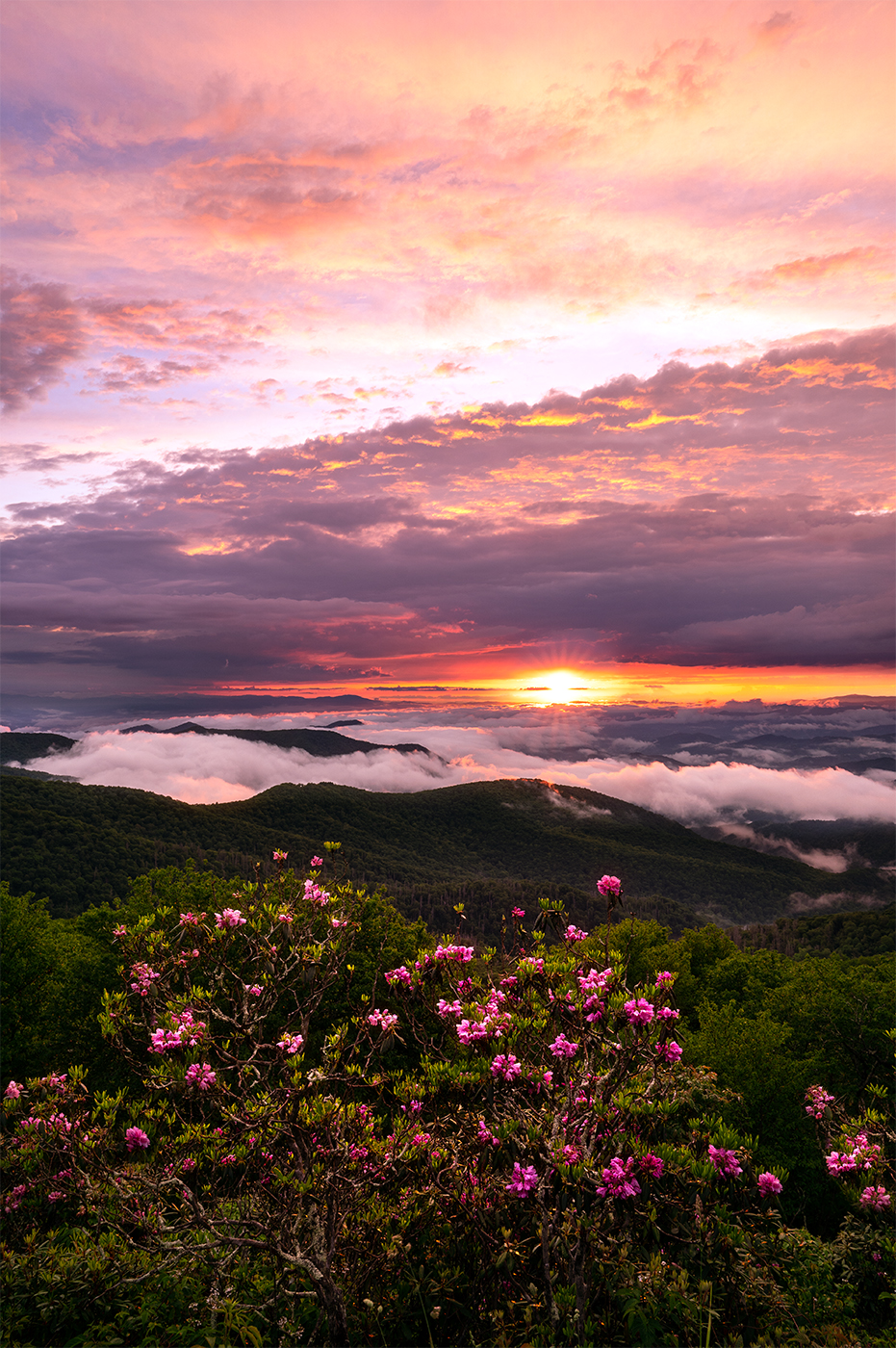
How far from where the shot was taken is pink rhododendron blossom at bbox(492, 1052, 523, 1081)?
8.80 meters

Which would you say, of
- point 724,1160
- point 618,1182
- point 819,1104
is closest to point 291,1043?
point 618,1182

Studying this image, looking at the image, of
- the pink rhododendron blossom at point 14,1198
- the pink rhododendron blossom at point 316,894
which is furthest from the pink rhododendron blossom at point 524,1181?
the pink rhododendron blossom at point 14,1198

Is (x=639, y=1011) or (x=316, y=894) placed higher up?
(x=316, y=894)

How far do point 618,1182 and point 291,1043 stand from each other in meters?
4.93

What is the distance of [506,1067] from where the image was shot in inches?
350

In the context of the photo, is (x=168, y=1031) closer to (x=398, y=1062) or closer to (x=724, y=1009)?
(x=398, y=1062)

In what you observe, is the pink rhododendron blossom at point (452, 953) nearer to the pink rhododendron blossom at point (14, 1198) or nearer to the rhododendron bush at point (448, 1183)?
the rhododendron bush at point (448, 1183)

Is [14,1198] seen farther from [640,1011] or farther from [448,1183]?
[640,1011]

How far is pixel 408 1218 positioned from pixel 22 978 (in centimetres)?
3053

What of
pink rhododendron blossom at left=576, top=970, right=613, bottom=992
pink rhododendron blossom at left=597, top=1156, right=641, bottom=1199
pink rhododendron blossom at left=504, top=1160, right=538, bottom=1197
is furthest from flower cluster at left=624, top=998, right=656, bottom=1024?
pink rhododendron blossom at left=504, top=1160, right=538, bottom=1197

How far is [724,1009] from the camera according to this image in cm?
3491

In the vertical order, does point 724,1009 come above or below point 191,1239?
below

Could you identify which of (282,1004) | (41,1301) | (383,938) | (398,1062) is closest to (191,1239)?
(41,1301)

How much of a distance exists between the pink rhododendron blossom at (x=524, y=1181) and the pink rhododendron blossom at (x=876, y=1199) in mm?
5913
